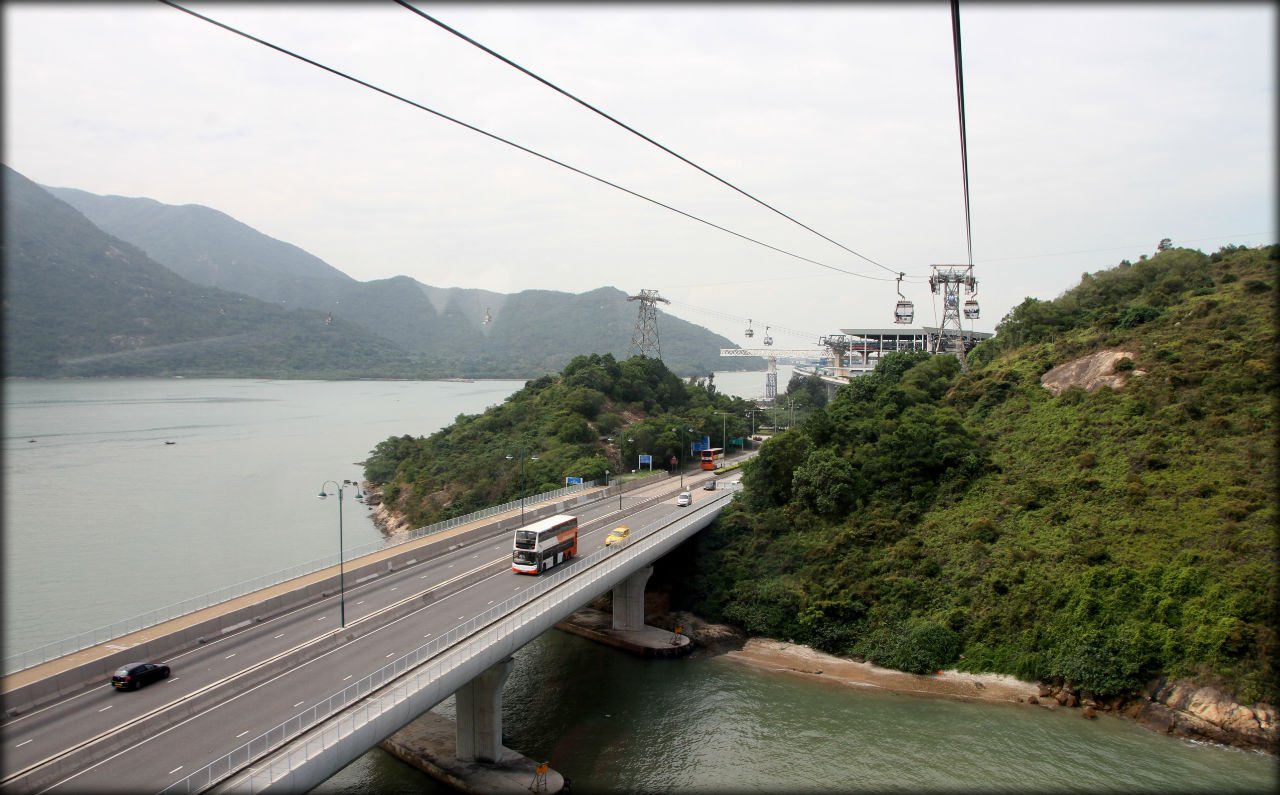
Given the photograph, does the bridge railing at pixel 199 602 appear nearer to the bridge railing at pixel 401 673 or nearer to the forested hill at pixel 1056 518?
the bridge railing at pixel 401 673

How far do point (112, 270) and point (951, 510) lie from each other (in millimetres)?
129211

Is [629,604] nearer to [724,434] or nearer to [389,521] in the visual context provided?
[724,434]

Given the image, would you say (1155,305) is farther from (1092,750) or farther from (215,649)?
(215,649)

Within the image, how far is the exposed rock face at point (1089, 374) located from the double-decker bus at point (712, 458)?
2488 cm

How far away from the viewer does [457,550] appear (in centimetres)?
3069

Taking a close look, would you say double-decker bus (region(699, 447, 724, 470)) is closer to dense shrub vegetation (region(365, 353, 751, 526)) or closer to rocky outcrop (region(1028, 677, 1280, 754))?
dense shrub vegetation (region(365, 353, 751, 526))

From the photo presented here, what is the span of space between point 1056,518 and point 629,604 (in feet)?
67.4

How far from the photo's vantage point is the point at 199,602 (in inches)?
892

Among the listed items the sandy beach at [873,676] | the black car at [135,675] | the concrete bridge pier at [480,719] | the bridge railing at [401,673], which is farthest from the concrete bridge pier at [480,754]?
the sandy beach at [873,676]

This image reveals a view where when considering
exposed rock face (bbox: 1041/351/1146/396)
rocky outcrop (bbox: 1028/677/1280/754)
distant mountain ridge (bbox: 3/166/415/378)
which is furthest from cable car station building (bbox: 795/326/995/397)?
distant mountain ridge (bbox: 3/166/415/378)

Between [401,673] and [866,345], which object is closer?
[401,673]

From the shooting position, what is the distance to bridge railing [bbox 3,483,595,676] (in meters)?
17.7

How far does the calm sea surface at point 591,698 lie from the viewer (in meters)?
21.1

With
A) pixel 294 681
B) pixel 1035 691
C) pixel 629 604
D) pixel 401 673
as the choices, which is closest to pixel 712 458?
pixel 629 604
